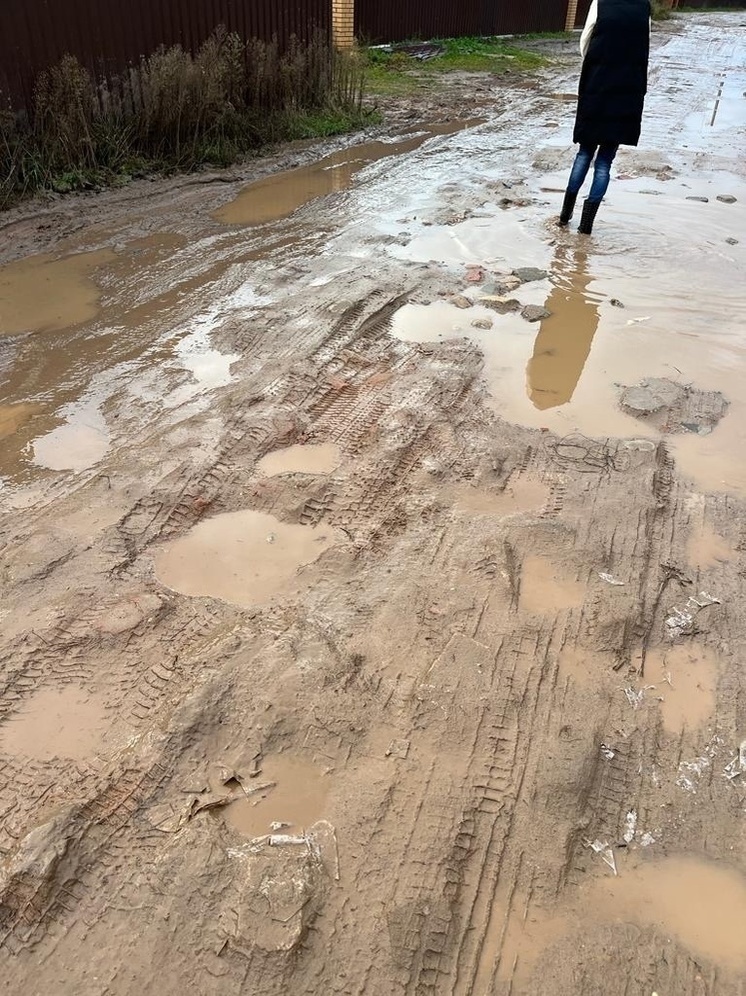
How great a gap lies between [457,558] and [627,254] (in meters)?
4.27

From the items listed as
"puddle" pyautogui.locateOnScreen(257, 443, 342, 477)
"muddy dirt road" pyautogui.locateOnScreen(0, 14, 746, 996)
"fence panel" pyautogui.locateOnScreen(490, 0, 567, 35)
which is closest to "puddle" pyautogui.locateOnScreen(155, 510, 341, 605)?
"muddy dirt road" pyautogui.locateOnScreen(0, 14, 746, 996)

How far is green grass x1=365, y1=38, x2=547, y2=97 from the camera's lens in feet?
40.6

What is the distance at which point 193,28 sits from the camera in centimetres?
823

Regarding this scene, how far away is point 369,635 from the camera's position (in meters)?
2.46

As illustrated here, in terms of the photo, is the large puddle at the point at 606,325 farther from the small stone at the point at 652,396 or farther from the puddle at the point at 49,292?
the puddle at the point at 49,292

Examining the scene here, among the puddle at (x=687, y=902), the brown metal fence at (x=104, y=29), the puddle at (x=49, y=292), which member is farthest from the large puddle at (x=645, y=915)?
the brown metal fence at (x=104, y=29)

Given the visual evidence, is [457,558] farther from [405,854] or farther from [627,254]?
[627,254]

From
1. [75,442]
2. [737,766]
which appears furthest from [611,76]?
[737,766]

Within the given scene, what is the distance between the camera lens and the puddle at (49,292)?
454 cm

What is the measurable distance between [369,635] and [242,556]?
2.18 ft

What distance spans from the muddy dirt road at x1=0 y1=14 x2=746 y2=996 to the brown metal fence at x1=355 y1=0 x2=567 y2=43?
1190cm

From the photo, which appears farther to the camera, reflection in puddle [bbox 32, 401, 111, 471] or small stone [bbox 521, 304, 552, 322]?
small stone [bbox 521, 304, 552, 322]

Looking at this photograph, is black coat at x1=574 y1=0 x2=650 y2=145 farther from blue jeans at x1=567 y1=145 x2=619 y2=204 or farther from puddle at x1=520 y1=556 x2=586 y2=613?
puddle at x1=520 y1=556 x2=586 y2=613

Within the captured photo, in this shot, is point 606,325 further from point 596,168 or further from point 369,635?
point 369,635
